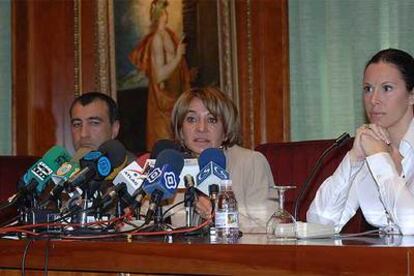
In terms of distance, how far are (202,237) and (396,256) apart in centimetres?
86

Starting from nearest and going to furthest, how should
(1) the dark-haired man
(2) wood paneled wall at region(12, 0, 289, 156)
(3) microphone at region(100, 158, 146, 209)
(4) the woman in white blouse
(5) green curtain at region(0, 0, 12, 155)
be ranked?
(3) microphone at region(100, 158, 146, 209), (4) the woman in white blouse, (1) the dark-haired man, (2) wood paneled wall at region(12, 0, 289, 156), (5) green curtain at region(0, 0, 12, 155)

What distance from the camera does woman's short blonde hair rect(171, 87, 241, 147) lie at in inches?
155

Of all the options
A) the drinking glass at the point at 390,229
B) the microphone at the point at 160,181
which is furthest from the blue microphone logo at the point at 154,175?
the drinking glass at the point at 390,229

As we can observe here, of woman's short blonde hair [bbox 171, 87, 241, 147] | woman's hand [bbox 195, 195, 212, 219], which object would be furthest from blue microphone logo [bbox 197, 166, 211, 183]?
woman's short blonde hair [bbox 171, 87, 241, 147]

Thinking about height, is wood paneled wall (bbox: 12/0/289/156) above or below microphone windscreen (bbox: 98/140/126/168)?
above

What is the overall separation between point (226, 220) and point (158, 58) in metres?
2.67

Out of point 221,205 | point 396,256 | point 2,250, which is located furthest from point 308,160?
point 396,256

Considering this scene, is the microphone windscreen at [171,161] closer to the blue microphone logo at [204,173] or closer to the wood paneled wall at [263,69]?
the blue microphone logo at [204,173]

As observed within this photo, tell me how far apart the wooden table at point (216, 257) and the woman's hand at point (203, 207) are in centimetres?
45

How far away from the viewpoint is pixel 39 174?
301cm

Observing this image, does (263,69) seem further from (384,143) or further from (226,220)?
(226,220)

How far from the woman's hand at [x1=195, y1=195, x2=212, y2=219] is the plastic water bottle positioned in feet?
Result: 0.66

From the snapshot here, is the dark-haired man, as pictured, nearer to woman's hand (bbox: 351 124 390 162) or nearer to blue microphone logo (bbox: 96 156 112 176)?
woman's hand (bbox: 351 124 390 162)

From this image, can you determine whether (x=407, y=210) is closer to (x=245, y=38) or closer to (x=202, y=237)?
(x=202, y=237)
